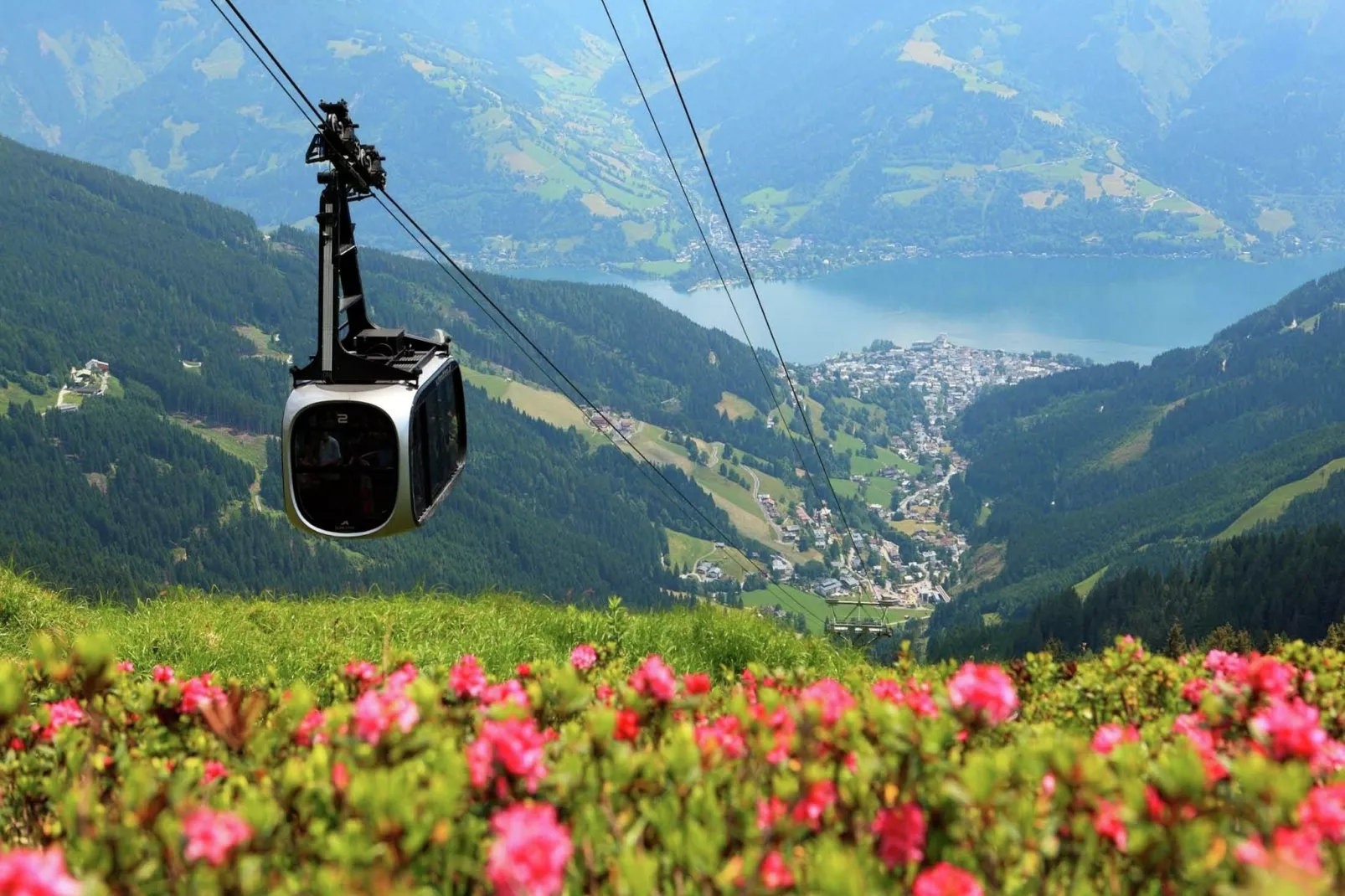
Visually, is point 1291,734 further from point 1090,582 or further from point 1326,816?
point 1090,582

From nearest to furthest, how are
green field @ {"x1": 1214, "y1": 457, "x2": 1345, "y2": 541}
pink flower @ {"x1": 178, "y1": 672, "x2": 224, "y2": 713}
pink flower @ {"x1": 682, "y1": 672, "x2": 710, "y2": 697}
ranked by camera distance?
pink flower @ {"x1": 682, "y1": 672, "x2": 710, "y2": 697}
pink flower @ {"x1": 178, "y1": 672, "x2": 224, "y2": 713}
green field @ {"x1": 1214, "y1": 457, "x2": 1345, "y2": 541}

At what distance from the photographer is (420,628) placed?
11.0 m

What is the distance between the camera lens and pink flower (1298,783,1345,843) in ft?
8.20

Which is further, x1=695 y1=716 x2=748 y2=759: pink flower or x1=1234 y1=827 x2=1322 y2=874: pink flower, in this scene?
x1=695 y1=716 x2=748 y2=759: pink flower

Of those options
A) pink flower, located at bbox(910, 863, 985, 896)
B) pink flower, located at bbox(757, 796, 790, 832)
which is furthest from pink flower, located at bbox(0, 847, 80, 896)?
pink flower, located at bbox(910, 863, 985, 896)

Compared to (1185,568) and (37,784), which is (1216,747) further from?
(1185,568)

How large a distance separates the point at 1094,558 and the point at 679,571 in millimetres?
67130

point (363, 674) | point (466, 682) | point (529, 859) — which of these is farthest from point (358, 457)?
point (529, 859)

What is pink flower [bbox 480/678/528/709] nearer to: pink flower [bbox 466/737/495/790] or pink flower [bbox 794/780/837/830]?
pink flower [bbox 466/737/495/790]

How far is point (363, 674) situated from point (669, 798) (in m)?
1.91

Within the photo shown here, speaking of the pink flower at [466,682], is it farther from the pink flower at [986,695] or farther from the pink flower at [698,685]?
the pink flower at [986,695]

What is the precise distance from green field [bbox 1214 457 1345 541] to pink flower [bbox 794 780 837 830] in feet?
531

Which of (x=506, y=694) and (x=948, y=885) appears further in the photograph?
(x=506, y=694)

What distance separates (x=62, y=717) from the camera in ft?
12.9
